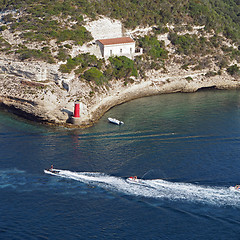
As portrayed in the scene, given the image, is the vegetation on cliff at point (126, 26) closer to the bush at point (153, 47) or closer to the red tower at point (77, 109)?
the bush at point (153, 47)

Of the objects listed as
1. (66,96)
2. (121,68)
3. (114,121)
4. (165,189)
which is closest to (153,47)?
(121,68)

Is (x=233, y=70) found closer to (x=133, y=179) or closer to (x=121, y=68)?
(x=121, y=68)

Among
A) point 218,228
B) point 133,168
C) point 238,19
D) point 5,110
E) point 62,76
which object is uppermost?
point 238,19

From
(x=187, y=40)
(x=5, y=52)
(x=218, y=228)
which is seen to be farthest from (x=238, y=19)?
(x=218, y=228)

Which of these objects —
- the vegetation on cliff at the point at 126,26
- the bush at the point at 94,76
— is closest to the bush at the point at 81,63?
the vegetation on cliff at the point at 126,26

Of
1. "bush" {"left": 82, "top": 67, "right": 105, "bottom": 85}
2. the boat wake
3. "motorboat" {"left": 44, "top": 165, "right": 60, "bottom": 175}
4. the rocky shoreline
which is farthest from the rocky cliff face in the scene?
the boat wake

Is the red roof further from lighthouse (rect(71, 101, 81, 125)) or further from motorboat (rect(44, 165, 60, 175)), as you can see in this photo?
motorboat (rect(44, 165, 60, 175))

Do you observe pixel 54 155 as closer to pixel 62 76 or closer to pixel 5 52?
pixel 62 76

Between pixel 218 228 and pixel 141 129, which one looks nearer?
pixel 218 228
